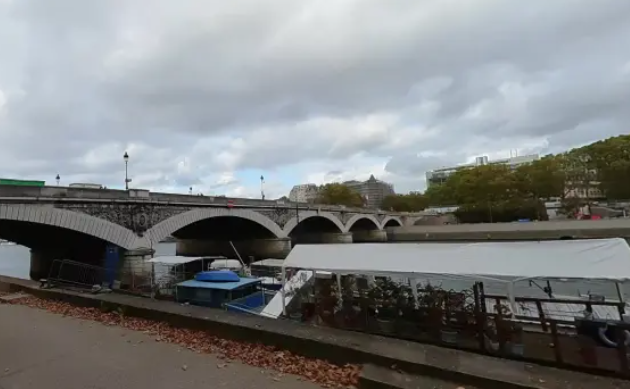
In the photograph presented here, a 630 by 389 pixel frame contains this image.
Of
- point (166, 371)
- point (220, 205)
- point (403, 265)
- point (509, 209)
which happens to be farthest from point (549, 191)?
point (166, 371)

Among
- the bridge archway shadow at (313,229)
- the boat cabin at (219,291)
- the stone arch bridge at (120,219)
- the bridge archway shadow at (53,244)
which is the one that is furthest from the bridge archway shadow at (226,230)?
the boat cabin at (219,291)

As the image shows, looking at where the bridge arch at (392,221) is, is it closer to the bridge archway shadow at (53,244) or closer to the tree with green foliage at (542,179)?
the tree with green foliage at (542,179)

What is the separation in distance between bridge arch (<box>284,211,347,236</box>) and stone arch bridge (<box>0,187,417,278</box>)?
0.55 feet

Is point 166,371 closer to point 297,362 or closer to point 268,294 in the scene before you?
point 297,362

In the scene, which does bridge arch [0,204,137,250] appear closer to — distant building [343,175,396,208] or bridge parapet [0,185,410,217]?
bridge parapet [0,185,410,217]

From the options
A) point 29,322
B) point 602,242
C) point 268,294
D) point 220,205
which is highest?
point 220,205

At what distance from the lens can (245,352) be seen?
15.8 feet

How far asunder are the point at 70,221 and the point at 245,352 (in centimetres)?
1938

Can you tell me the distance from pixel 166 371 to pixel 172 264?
69.9ft

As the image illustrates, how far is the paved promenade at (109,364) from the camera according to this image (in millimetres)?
→ 4020

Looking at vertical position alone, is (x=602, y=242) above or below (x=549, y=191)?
below

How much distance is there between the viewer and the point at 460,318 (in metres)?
7.14

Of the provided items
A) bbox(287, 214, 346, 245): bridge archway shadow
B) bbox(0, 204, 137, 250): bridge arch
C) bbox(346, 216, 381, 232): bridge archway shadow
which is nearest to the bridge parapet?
bbox(0, 204, 137, 250): bridge arch

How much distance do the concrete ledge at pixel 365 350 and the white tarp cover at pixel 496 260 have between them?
9.90 feet
